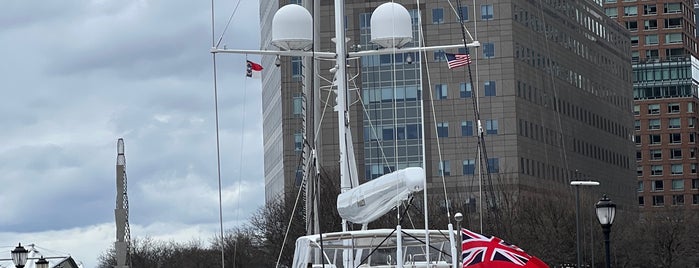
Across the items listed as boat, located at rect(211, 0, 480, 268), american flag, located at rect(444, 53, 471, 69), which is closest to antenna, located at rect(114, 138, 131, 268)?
american flag, located at rect(444, 53, 471, 69)

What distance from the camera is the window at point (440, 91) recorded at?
117688 millimetres

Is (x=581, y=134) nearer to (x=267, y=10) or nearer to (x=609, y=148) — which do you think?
(x=609, y=148)

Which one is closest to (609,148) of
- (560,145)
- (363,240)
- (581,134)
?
(581,134)

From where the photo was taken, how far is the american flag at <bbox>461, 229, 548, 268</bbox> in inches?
1123

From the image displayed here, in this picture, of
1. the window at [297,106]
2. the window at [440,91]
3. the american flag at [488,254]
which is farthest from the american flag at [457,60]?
the window at [440,91]

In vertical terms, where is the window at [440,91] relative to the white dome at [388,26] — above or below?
above

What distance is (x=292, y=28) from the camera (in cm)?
3112

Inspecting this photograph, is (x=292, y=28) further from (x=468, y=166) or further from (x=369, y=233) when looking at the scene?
(x=468, y=166)

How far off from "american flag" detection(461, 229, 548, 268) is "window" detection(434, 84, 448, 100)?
89.2m

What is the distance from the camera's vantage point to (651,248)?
299ft

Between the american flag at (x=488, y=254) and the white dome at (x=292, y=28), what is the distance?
5.60 metres

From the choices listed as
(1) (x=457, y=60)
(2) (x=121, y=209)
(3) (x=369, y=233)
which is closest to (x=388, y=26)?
(3) (x=369, y=233)

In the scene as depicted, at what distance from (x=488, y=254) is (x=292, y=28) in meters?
6.32

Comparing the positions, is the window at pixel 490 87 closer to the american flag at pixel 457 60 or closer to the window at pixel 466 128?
the window at pixel 466 128
